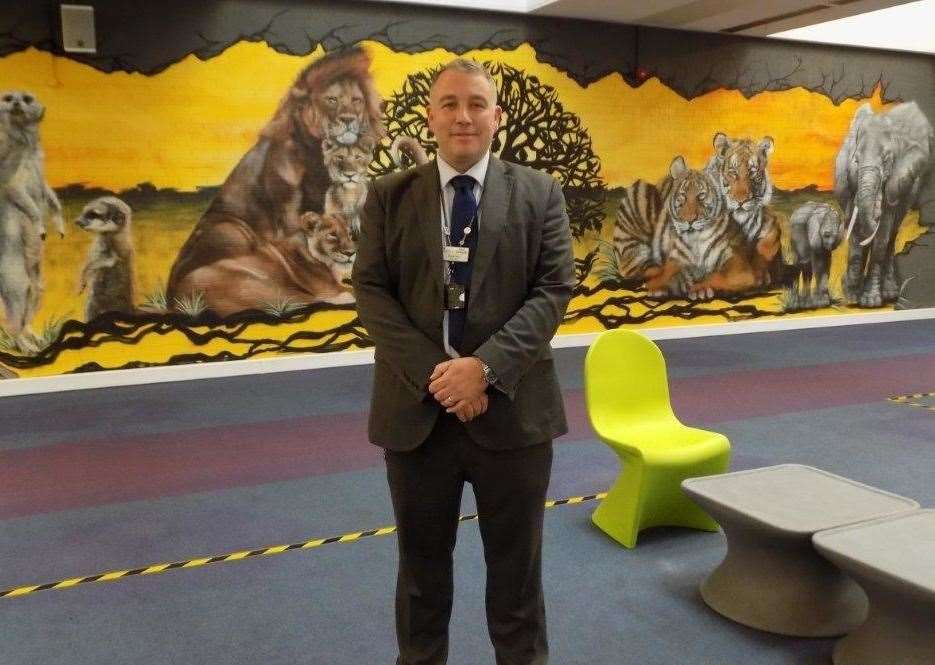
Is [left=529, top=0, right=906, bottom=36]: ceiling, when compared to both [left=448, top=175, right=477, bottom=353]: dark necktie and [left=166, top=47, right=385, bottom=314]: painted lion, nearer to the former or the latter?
[left=166, top=47, right=385, bottom=314]: painted lion

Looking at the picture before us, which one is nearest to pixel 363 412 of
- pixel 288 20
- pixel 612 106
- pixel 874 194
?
pixel 288 20

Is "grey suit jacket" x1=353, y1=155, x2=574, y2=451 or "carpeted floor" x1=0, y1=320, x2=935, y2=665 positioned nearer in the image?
"grey suit jacket" x1=353, y1=155, x2=574, y2=451

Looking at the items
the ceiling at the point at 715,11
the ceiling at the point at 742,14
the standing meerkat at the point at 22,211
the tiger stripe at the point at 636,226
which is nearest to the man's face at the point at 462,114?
the standing meerkat at the point at 22,211

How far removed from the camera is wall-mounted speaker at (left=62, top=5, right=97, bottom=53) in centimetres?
616

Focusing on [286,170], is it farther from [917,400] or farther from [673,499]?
[917,400]

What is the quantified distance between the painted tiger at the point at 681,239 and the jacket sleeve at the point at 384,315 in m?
6.72

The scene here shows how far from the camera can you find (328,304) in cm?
738

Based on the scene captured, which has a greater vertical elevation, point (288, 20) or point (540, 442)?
point (288, 20)

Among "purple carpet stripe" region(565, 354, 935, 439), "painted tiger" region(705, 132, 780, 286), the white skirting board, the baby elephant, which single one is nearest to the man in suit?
"purple carpet stripe" region(565, 354, 935, 439)

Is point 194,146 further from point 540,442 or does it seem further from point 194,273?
point 540,442

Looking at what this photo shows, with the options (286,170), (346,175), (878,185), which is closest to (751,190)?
(878,185)

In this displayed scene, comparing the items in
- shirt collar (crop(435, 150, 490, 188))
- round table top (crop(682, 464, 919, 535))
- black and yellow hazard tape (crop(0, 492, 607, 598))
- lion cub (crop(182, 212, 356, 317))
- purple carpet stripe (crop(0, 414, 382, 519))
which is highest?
shirt collar (crop(435, 150, 490, 188))

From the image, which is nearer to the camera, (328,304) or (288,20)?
(288,20)

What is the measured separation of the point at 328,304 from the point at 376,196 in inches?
211
